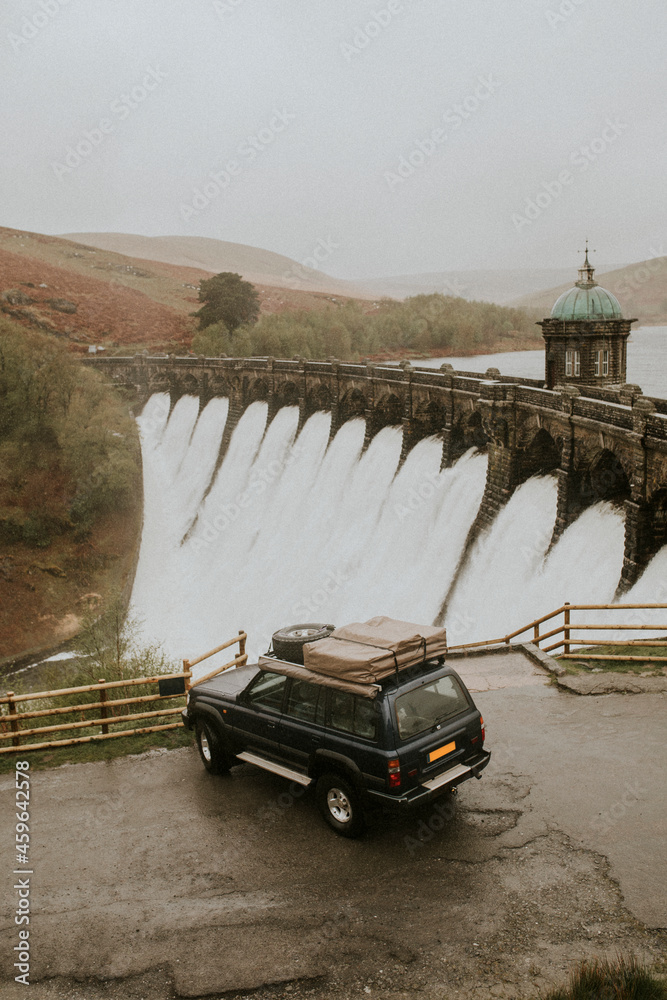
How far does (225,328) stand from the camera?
315 ft

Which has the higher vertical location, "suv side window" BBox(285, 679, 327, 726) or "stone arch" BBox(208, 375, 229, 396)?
"stone arch" BBox(208, 375, 229, 396)

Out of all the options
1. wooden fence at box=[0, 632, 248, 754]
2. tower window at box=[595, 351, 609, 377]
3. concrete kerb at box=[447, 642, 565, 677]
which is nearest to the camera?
wooden fence at box=[0, 632, 248, 754]

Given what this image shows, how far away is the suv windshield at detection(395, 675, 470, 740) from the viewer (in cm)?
857

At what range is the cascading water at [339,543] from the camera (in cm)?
2295

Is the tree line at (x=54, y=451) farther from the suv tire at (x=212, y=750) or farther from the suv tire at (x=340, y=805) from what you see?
the suv tire at (x=340, y=805)

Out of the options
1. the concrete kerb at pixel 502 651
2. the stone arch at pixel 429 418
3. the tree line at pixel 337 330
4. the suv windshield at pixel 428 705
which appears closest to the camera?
the suv windshield at pixel 428 705

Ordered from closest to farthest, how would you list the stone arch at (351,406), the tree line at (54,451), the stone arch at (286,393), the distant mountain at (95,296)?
the stone arch at (351,406) < the tree line at (54,451) < the stone arch at (286,393) < the distant mountain at (95,296)

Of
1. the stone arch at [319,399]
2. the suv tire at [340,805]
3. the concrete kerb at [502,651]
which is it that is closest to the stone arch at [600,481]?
the concrete kerb at [502,651]

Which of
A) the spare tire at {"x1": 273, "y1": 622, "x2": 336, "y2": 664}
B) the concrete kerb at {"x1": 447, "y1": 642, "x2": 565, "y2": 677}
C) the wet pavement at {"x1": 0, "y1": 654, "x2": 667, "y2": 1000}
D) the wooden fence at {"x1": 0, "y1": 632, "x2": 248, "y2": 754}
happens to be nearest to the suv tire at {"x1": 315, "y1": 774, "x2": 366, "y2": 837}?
the wet pavement at {"x1": 0, "y1": 654, "x2": 667, "y2": 1000}

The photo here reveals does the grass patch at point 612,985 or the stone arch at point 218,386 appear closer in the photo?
the grass patch at point 612,985

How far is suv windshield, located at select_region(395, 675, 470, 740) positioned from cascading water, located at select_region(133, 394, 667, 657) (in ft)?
35.6

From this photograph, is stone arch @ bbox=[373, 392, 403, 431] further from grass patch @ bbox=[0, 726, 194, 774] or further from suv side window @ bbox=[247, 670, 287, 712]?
suv side window @ bbox=[247, 670, 287, 712]

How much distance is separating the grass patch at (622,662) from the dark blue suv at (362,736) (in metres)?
5.43

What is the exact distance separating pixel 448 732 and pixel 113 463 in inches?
1700
